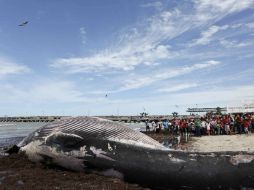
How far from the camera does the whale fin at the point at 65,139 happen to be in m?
11.2

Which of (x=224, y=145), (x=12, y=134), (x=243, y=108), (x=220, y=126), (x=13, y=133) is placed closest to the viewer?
(x=224, y=145)

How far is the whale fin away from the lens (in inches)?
442

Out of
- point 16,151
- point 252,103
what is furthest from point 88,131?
point 252,103

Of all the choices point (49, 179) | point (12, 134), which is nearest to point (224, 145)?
point (49, 179)

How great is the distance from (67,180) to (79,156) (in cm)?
90

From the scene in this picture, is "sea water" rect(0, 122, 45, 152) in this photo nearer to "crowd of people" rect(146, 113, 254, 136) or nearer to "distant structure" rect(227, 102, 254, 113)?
"crowd of people" rect(146, 113, 254, 136)

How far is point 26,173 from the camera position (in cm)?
1113

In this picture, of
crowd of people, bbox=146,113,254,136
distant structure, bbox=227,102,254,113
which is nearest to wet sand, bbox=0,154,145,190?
crowd of people, bbox=146,113,254,136

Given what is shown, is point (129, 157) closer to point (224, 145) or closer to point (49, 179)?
point (49, 179)

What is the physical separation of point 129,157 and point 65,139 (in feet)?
6.56

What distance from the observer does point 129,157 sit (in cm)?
1023

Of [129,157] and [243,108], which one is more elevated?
[243,108]

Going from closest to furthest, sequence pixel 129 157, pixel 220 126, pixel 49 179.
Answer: pixel 129 157, pixel 49 179, pixel 220 126

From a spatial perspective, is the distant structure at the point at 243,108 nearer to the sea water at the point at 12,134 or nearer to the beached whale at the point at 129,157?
the sea water at the point at 12,134
